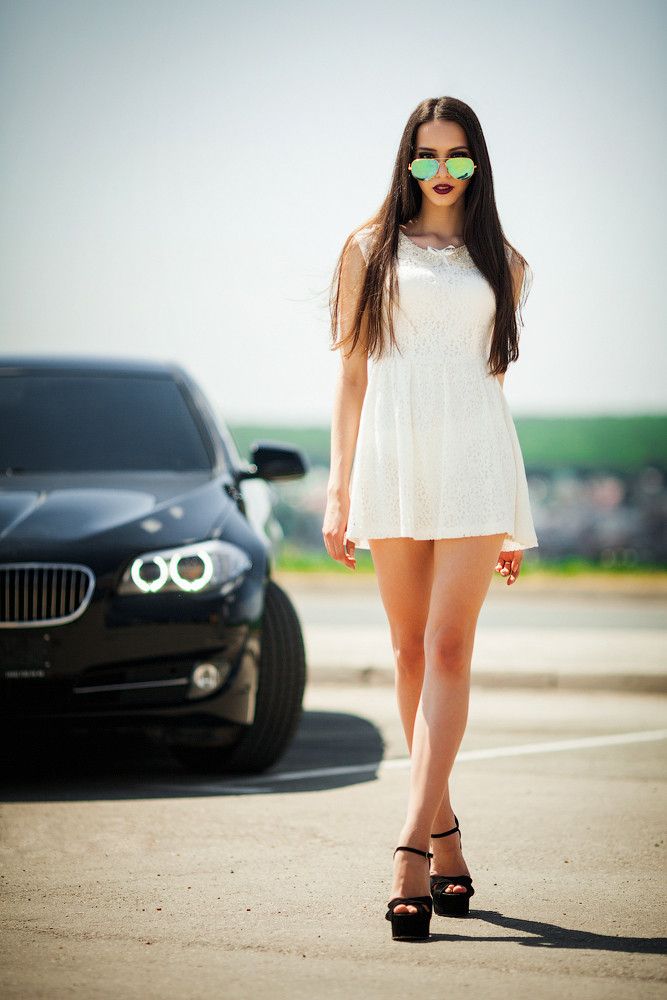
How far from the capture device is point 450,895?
4035 millimetres

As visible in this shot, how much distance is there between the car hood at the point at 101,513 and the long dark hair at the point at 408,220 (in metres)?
1.97

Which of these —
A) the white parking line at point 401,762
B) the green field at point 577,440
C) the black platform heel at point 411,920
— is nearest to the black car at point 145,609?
the white parking line at point 401,762

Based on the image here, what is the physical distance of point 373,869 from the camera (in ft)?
15.1

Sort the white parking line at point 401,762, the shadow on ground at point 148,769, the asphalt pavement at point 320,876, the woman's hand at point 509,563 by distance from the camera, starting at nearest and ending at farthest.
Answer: the asphalt pavement at point 320,876
the woman's hand at point 509,563
the shadow on ground at point 148,769
the white parking line at point 401,762

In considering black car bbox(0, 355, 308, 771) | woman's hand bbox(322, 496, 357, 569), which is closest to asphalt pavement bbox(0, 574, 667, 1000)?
black car bbox(0, 355, 308, 771)

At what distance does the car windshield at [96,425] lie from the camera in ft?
22.1

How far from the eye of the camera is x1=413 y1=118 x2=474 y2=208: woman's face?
162 inches

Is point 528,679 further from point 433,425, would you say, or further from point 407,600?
point 433,425

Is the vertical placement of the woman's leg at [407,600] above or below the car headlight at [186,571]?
above

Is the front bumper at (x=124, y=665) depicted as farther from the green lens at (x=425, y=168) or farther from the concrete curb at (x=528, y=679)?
the concrete curb at (x=528, y=679)

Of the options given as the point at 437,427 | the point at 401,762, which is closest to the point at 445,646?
the point at 437,427

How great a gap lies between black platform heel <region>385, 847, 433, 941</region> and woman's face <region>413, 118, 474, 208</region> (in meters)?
1.69

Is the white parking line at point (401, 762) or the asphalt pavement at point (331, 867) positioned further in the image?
the white parking line at point (401, 762)

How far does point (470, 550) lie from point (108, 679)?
7.26 ft
